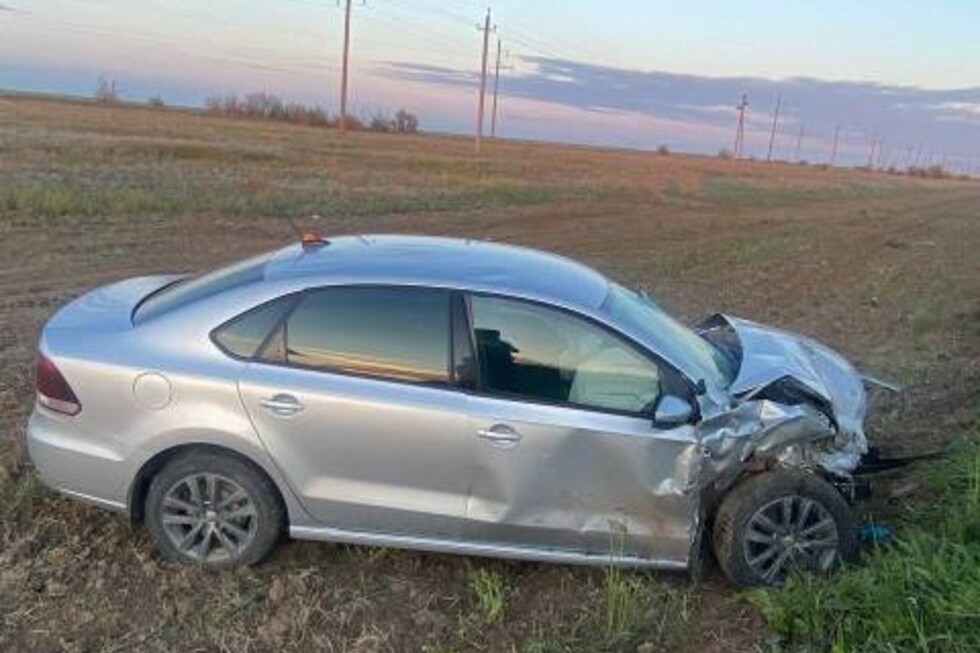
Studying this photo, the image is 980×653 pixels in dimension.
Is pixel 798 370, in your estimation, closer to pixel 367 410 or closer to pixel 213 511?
pixel 367 410

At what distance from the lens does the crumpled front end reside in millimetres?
4652

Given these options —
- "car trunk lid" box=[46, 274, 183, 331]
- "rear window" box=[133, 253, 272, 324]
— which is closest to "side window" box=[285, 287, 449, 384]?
"rear window" box=[133, 253, 272, 324]

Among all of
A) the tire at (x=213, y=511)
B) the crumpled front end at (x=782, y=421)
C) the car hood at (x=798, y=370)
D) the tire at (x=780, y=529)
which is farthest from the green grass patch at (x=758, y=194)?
the tire at (x=213, y=511)

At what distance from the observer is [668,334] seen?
5.04 metres

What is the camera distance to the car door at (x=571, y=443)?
4.46m

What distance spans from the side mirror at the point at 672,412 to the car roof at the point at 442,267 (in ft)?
1.77

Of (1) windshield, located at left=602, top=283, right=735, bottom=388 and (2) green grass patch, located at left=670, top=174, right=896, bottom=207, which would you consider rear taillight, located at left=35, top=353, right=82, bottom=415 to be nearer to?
(1) windshield, located at left=602, top=283, right=735, bottom=388

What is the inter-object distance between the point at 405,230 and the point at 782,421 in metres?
16.5

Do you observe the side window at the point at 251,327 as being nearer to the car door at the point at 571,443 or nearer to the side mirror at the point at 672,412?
the car door at the point at 571,443

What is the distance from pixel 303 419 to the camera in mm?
4488

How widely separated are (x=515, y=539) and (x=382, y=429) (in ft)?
2.40

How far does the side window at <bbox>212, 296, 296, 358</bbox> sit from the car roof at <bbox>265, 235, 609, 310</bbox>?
0.53 feet

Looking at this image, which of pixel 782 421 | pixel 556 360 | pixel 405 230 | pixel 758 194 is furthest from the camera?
pixel 758 194

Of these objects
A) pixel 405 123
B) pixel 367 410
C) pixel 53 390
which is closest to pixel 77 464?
pixel 53 390
